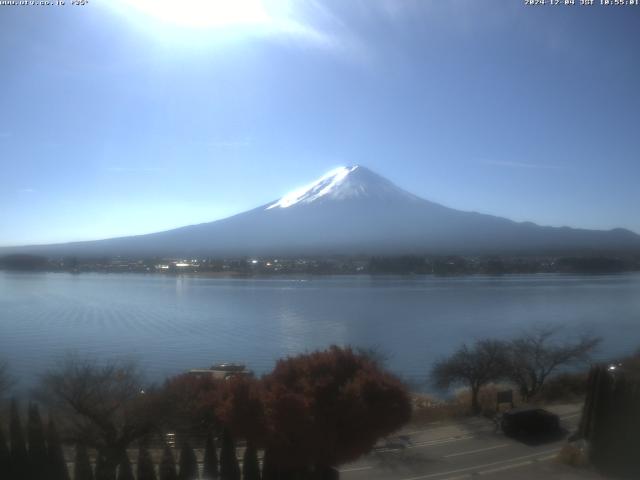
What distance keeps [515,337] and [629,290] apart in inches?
345

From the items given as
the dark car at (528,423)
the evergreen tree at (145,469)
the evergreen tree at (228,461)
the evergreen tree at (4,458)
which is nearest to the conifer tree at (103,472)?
the evergreen tree at (145,469)

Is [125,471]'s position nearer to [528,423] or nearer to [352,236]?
[528,423]

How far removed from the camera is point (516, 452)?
24.4ft

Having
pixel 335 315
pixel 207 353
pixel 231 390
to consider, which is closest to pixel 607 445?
pixel 231 390

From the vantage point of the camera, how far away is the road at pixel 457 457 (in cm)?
643

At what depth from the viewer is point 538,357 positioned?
12211 millimetres

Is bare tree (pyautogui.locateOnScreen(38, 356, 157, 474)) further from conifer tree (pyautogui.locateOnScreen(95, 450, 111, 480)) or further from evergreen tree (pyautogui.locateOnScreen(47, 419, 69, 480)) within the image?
evergreen tree (pyautogui.locateOnScreen(47, 419, 69, 480))

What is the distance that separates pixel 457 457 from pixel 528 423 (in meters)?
1.67

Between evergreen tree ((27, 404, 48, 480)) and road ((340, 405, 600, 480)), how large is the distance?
2888 millimetres

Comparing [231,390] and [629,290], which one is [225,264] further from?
[231,390]

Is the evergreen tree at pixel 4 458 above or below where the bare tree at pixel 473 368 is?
above

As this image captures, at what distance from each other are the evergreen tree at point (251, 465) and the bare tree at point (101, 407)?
110 centimetres

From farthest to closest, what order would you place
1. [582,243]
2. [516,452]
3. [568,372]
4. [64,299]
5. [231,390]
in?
[582,243] < [64,299] < [568,372] < [516,452] < [231,390]

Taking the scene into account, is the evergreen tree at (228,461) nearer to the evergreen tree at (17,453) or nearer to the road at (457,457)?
the road at (457,457)
